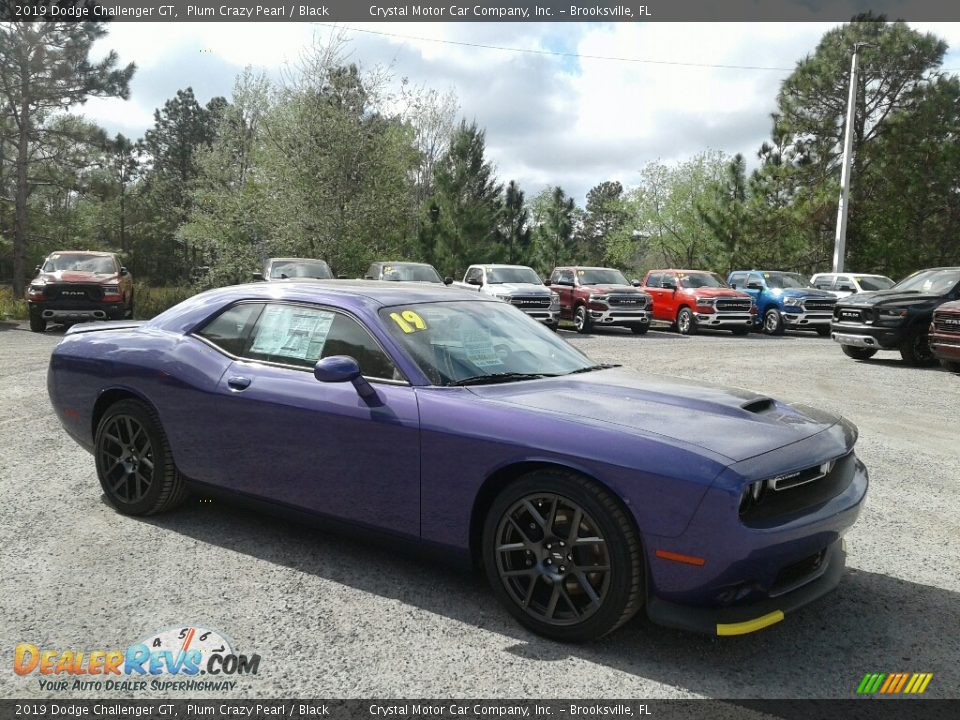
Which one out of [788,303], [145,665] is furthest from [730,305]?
[145,665]

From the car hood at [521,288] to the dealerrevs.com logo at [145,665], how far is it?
17.9 m

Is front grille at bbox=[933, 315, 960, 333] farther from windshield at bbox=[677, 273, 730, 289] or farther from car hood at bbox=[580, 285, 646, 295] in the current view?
windshield at bbox=[677, 273, 730, 289]

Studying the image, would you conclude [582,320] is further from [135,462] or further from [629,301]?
[135,462]

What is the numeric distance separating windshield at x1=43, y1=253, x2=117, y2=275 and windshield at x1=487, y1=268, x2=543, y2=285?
950 centimetres

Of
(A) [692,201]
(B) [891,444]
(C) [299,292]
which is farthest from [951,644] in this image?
(A) [692,201]

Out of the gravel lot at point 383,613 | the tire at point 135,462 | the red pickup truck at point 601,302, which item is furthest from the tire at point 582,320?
the tire at point 135,462

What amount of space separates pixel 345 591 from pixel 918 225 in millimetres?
39394

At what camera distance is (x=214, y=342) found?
4.55 meters

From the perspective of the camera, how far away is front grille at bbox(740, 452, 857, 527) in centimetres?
301

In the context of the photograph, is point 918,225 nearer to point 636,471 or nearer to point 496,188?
point 496,188

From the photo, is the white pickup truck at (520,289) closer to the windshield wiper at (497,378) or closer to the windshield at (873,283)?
the windshield at (873,283)

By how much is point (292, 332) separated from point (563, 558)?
196cm

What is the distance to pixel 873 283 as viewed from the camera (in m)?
23.2

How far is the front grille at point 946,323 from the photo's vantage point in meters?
12.5
